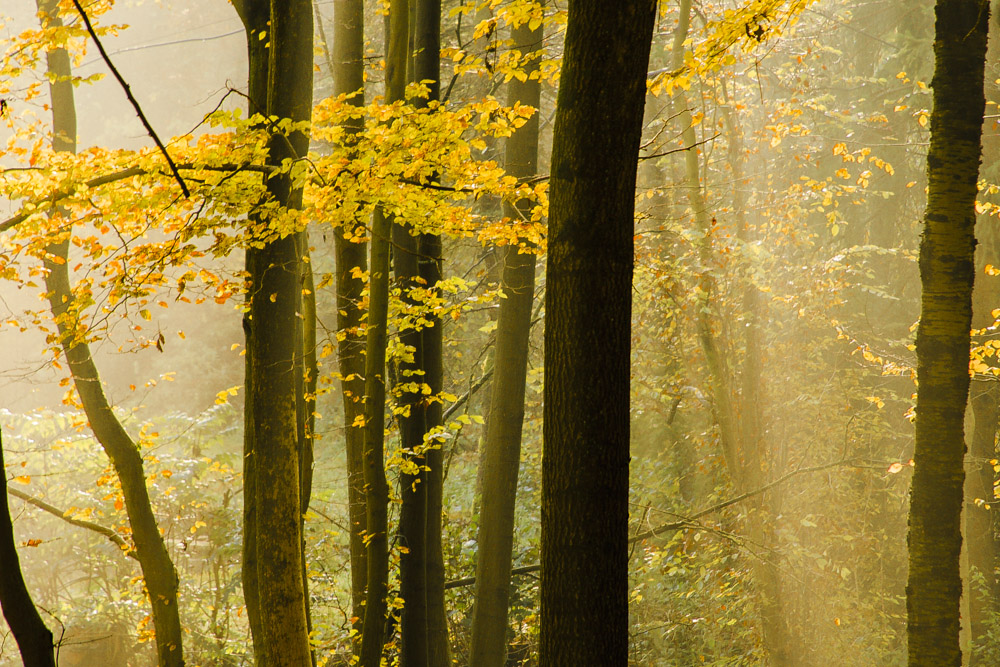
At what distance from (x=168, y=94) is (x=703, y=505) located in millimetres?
27334

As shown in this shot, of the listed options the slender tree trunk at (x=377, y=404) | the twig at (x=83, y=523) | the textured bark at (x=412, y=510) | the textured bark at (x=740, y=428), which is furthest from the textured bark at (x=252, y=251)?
the textured bark at (x=740, y=428)

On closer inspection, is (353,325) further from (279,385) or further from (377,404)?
(279,385)

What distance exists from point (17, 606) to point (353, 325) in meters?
3.63

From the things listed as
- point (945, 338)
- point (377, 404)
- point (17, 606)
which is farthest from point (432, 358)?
point (17, 606)

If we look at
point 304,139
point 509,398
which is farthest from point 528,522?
point 304,139

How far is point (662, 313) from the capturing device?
10.8m

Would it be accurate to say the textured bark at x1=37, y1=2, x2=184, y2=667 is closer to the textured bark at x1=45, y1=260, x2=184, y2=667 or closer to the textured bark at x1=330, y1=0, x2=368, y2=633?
the textured bark at x1=45, y1=260, x2=184, y2=667

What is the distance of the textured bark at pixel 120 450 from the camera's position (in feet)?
20.1

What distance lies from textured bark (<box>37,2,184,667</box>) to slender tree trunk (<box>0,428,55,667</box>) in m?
4.01

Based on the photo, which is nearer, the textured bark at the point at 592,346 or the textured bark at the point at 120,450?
the textured bark at the point at 592,346

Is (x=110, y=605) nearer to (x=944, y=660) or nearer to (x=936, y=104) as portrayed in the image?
(x=944, y=660)

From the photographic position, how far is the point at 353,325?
5898 millimetres

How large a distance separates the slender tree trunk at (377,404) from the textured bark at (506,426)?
1113 millimetres

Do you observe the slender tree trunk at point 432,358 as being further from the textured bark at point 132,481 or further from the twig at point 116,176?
the textured bark at point 132,481
